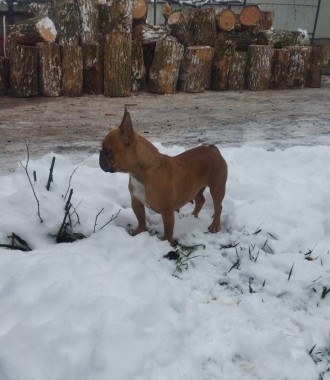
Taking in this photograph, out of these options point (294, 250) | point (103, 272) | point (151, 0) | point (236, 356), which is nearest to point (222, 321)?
point (236, 356)

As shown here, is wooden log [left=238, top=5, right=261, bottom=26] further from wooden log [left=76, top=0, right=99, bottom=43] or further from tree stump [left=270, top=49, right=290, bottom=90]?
wooden log [left=76, top=0, right=99, bottom=43]

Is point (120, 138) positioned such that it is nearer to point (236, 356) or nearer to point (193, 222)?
point (193, 222)

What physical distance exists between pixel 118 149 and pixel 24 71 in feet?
17.7

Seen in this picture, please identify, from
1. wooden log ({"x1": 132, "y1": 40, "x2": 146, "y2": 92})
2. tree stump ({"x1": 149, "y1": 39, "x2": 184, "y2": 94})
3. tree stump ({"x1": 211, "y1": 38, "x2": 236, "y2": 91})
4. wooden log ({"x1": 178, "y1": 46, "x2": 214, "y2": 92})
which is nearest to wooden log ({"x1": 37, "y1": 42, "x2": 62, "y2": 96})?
wooden log ({"x1": 132, "y1": 40, "x2": 146, "y2": 92})

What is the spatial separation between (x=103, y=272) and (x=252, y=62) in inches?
285

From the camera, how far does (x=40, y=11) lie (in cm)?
799

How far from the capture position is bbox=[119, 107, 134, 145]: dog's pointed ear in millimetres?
2105

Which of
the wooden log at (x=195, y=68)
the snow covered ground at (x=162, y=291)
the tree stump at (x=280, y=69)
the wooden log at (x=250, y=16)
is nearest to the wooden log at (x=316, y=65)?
the tree stump at (x=280, y=69)

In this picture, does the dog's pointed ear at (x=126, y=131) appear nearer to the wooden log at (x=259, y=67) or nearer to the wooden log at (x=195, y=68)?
the wooden log at (x=195, y=68)

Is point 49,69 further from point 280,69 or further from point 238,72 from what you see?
point 280,69

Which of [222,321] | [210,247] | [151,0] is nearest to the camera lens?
[222,321]

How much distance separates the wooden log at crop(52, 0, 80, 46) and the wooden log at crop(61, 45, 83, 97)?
1.10ft

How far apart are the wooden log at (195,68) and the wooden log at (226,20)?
1147mm

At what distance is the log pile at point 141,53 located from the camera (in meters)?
6.97
